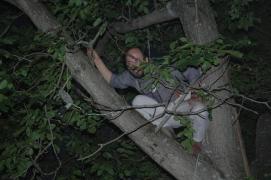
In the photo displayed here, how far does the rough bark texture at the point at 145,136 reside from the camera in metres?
3.15

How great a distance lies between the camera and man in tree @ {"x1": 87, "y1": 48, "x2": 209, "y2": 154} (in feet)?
10.2

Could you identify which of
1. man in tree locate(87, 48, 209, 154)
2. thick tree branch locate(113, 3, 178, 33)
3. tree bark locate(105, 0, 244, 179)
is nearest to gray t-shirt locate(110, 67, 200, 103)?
man in tree locate(87, 48, 209, 154)

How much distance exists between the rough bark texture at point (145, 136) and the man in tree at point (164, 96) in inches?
6.2

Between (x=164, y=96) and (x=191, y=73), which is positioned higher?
(x=191, y=73)

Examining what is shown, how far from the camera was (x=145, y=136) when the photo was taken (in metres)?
3.18

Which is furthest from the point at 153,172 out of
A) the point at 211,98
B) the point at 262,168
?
the point at 211,98

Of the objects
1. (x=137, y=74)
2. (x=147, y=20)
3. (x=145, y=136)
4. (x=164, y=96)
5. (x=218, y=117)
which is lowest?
(x=218, y=117)

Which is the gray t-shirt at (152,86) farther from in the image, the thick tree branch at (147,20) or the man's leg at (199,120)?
the thick tree branch at (147,20)

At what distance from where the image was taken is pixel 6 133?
4.93 m

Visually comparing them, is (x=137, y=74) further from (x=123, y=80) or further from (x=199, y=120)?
(x=199, y=120)

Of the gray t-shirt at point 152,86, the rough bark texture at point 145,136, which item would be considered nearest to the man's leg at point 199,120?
the gray t-shirt at point 152,86

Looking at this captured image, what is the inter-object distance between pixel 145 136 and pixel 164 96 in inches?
34.1

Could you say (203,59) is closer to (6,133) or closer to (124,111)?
(124,111)

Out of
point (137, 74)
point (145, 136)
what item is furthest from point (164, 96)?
point (145, 136)
